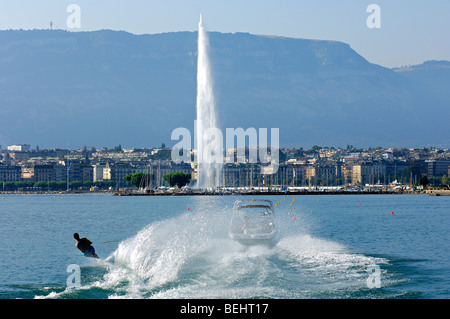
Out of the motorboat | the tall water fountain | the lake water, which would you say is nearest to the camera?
the lake water

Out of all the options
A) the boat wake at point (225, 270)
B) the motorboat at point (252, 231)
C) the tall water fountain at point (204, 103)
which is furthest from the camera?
the tall water fountain at point (204, 103)

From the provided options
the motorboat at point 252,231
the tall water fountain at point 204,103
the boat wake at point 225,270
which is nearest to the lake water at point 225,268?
the boat wake at point 225,270

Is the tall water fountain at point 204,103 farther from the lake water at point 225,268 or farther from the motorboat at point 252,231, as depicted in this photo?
the motorboat at point 252,231

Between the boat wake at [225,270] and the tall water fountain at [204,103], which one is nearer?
the boat wake at [225,270]

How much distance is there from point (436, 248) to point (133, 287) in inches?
685

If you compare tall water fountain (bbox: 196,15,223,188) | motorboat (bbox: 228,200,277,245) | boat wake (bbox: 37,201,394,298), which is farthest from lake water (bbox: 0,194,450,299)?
tall water fountain (bbox: 196,15,223,188)

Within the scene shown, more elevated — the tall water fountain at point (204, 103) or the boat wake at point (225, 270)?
the tall water fountain at point (204, 103)

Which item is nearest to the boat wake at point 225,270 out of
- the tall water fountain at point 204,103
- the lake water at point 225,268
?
the lake water at point 225,268

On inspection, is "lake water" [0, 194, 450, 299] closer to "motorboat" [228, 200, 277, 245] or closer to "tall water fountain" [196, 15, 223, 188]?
"motorboat" [228, 200, 277, 245]

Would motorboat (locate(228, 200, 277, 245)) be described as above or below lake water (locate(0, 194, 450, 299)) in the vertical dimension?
above

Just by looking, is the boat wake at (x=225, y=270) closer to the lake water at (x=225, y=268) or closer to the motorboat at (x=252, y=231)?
the lake water at (x=225, y=268)

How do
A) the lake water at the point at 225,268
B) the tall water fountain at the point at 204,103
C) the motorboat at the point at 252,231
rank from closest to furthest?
1. the lake water at the point at 225,268
2. the motorboat at the point at 252,231
3. the tall water fountain at the point at 204,103

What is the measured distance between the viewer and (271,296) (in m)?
20.0

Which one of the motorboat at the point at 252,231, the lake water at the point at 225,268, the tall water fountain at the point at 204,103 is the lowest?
the lake water at the point at 225,268
